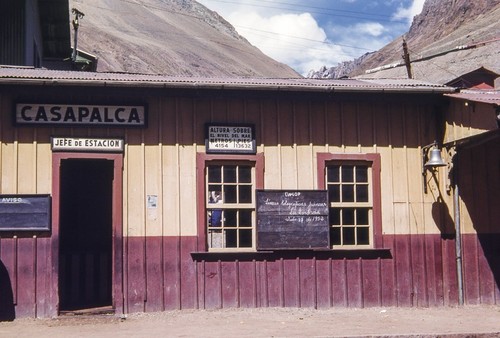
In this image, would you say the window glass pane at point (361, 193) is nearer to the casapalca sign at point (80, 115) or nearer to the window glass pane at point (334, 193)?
the window glass pane at point (334, 193)

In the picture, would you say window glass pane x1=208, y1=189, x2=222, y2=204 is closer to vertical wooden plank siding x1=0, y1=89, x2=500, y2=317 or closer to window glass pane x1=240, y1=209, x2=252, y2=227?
vertical wooden plank siding x1=0, y1=89, x2=500, y2=317

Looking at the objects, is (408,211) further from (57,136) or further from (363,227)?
(57,136)

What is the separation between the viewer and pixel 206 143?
37.4 ft

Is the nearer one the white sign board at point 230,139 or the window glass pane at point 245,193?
the white sign board at point 230,139

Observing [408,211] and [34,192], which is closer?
[34,192]

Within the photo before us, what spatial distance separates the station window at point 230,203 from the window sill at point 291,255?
0.12 m

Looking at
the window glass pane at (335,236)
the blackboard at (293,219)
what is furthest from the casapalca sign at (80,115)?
the window glass pane at (335,236)

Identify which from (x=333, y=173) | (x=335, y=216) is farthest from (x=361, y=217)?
(x=333, y=173)

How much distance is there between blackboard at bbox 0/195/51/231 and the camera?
10.7m

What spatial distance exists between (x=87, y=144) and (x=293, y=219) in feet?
12.0

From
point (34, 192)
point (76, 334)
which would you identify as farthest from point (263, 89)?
point (76, 334)

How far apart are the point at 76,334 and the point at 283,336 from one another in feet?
9.46

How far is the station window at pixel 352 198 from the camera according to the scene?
11.8m

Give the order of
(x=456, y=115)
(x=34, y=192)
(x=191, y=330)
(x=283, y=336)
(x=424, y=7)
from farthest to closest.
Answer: (x=424, y=7) < (x=456, y=115) < (x=34, y=192) < (x=191, y=330) < (x=283, y=336)
